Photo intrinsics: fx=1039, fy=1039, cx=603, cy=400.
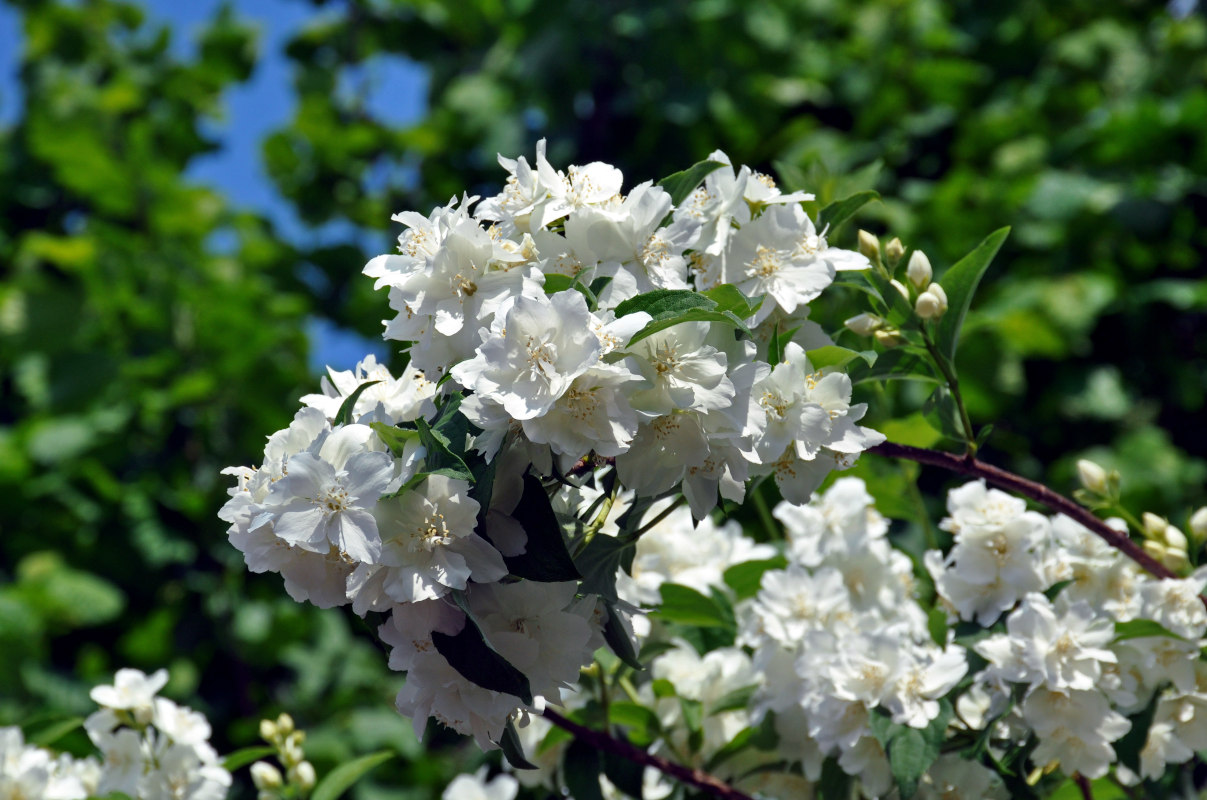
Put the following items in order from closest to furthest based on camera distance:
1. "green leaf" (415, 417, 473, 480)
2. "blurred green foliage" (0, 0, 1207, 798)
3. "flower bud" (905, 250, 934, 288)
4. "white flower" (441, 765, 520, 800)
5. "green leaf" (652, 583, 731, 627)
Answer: "green leaf" (415, 417, 473, 480), "flower bud" (905, 250, 934, 288), "green leaf" (652, 583, 731, 627), "white flower" (441, 765, 520, 800), "blurred green foliage" (0, 0, 1207, 798)

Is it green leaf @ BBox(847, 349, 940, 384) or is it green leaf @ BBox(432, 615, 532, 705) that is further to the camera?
green leaf @ BBox(847, 349, 940, 384)

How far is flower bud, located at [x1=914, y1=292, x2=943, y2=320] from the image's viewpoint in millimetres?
991

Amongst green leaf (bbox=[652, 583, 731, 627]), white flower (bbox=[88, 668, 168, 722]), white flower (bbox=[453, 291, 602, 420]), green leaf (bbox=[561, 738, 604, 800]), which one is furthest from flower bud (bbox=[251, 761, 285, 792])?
white flower (bbox=[453, 291, 602, 420])

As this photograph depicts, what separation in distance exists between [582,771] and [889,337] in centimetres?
62

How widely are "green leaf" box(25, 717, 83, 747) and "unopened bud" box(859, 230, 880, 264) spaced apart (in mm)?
1198

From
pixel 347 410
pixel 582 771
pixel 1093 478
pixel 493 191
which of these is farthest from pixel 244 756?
pixel 493 191

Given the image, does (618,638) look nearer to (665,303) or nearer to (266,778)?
(665,303)

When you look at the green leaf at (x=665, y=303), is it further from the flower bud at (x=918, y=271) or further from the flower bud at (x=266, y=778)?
the flower bud at (x=266, y=778)

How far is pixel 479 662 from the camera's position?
2.31 feet

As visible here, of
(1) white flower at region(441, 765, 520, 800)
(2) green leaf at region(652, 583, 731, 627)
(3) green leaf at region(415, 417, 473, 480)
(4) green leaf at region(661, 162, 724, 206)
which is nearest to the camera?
(3) green leaf at region(415, 417, 473, 480)

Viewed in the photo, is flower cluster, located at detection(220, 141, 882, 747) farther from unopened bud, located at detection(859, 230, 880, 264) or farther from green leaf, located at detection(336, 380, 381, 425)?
unopened bud, located at detection(859, 230, 880, 264)

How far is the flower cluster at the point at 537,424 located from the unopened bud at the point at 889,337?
97 mm

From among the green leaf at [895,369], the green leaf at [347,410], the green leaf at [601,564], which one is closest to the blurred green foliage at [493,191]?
the green leaf at [895,369]

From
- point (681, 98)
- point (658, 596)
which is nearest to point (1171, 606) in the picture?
point (658, 596)
